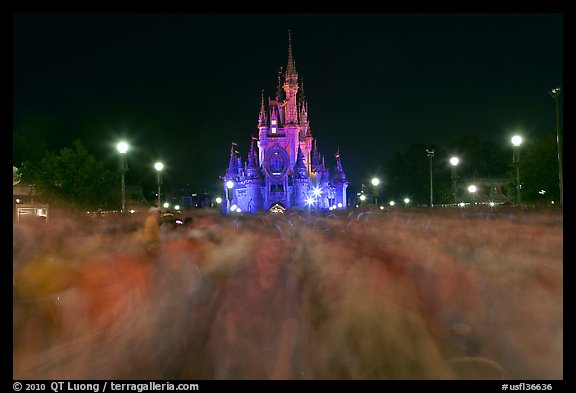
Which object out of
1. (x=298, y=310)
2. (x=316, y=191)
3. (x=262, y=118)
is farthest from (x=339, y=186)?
(x=298, y=310)

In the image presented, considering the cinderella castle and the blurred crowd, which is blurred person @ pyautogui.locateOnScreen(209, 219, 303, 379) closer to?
the blurred crowd

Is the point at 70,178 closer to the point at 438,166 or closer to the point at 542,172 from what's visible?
the point at 542,172

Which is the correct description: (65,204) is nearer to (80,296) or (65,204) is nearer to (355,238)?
(355,238)

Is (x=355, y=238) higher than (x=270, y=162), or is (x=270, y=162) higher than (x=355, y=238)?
(x=270, y=162)

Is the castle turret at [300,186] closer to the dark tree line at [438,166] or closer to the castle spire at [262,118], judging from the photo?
the castle spire at [262,118]

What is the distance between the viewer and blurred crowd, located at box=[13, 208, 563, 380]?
8.54 m

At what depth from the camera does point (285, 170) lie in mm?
118875

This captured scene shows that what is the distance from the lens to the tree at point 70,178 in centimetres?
4881

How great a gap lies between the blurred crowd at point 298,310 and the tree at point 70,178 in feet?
112

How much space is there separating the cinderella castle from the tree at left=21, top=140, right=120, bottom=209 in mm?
56102

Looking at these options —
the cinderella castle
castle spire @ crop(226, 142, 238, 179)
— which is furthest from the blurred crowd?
castle spire @ crop(226, 142, 238, 179)

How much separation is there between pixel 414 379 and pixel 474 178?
109 meters
